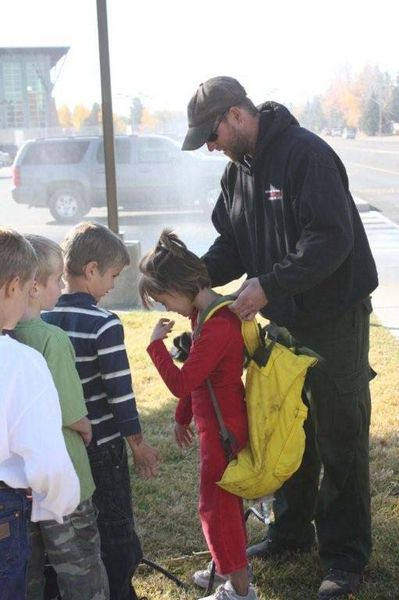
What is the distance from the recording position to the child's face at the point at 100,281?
295 centimetres

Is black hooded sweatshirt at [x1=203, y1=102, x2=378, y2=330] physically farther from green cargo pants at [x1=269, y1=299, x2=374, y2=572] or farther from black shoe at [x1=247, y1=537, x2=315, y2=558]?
black shoe at [x1=247, y1=537, x2=315, y2=558]

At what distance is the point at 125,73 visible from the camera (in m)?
9.38

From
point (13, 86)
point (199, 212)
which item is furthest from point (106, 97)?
point (199, 212)

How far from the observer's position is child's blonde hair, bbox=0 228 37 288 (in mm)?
2205

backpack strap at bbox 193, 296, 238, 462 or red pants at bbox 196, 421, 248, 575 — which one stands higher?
backpack strap at bbox 193, 296, 238, 462

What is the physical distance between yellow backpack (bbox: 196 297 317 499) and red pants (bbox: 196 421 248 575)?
0.23 ft

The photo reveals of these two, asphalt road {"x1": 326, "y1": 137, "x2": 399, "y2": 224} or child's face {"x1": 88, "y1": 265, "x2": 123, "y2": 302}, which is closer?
child's face {"x1": 88, "y1": 265, "x2": 123, "y2": 302}

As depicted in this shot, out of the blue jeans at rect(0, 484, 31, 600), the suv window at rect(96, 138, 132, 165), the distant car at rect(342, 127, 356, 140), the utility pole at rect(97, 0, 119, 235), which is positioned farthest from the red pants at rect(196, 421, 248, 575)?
the distant car at rect(342, 127, 356, 140)

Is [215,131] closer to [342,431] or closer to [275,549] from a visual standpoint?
[342,431]

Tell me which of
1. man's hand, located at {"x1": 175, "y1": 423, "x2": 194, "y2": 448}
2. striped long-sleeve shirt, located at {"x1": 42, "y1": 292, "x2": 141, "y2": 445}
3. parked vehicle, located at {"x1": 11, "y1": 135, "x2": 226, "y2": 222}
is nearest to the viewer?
striped long-sleeve shirt, located at {"x1": 42, "y1": 292, "x2": 141, "y2": 445}

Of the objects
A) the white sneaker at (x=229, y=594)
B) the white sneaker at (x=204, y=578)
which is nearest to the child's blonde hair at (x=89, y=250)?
the white sneaker at (x=229, y=594)

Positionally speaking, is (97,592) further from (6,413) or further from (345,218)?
(345,218)

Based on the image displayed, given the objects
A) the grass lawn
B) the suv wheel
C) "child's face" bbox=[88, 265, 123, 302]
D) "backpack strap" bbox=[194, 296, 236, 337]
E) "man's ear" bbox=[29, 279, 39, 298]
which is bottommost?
the grass lawn

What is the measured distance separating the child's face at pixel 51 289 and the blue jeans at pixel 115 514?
0.55 metres
